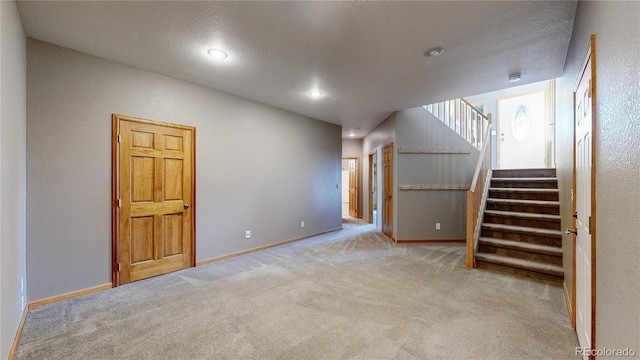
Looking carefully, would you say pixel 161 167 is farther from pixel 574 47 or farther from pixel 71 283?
pixel 574 47

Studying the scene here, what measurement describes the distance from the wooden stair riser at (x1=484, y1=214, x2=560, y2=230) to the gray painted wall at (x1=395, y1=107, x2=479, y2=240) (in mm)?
990

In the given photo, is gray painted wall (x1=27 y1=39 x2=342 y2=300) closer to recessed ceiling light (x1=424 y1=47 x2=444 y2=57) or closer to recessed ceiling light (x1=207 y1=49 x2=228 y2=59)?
recessed ceiling light (x1=207 y1=49 x2=228 y2=59)

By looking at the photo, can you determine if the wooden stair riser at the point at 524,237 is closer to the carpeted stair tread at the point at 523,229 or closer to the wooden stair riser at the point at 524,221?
the carpeted stair tread at the point at 523,229

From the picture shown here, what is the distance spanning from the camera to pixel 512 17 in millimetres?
2246

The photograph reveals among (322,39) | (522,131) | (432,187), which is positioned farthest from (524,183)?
(322,39)

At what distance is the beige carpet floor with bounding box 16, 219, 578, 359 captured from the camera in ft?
6.33

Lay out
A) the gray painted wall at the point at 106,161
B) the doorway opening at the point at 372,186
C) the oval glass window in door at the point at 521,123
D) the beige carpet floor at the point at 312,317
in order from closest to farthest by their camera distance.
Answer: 1. the beige carpet floor at the point at 312,317
2. the gray painted wall at the point at 106,161
3. the oval glass window in door at the point at 521,123
4. the doorway opening at the point at 372,186

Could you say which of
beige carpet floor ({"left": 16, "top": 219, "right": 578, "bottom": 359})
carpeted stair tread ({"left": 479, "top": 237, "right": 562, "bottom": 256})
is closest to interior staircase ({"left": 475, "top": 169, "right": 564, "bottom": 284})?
carpeted stair tread ({"left": 479, "top": 237, "right": 562, "bottom": 256})

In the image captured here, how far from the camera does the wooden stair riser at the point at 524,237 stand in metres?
3.55

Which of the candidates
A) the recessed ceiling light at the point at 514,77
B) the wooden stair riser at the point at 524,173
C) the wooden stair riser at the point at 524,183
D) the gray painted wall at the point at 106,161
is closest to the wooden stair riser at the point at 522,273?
the wooden stair riser at the point at 524,183

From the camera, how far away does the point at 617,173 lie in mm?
1187

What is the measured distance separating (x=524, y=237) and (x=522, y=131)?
357 cm

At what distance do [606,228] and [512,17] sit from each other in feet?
6.01

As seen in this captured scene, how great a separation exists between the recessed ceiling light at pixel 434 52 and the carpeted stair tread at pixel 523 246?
2697 millimetres
